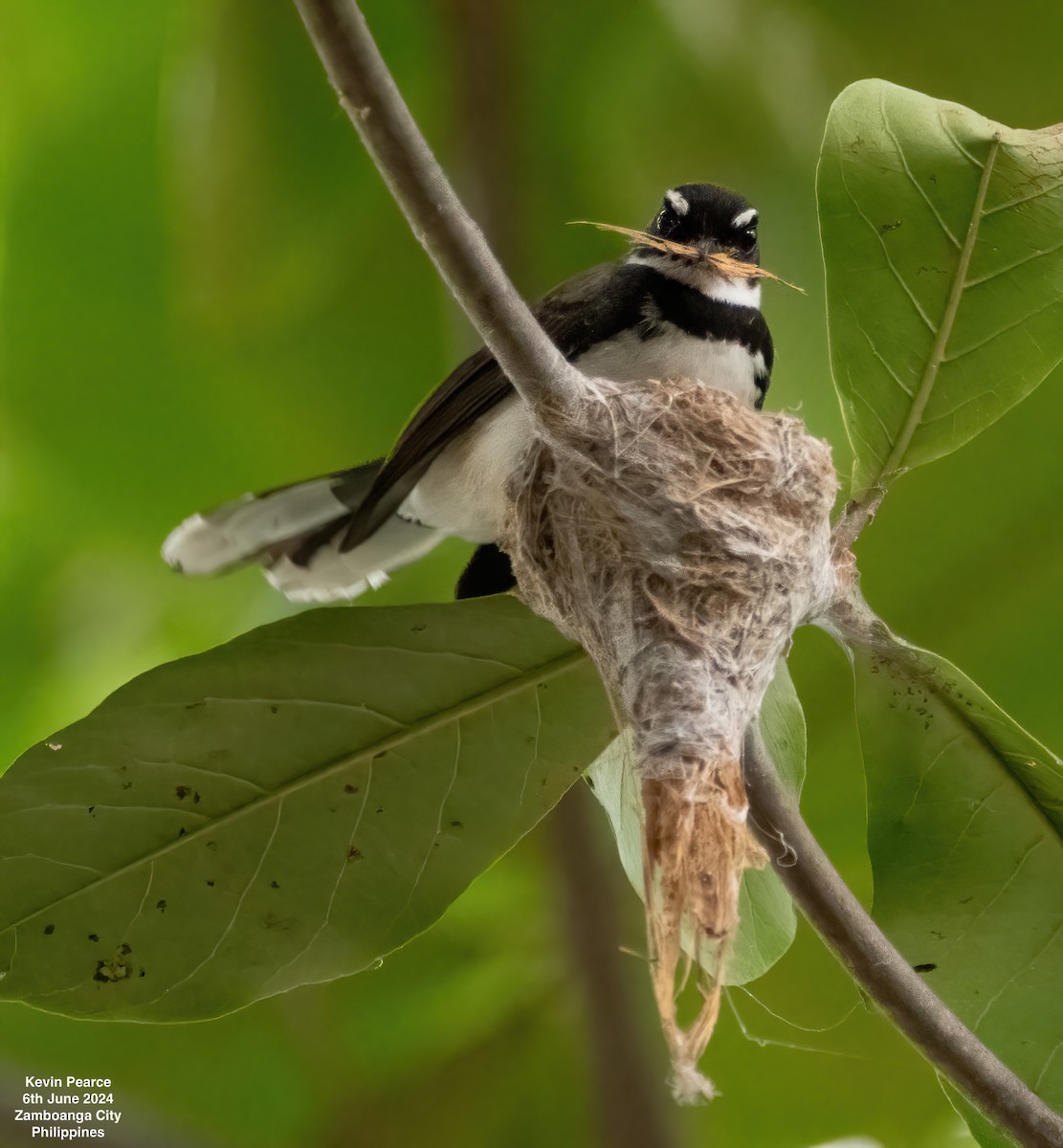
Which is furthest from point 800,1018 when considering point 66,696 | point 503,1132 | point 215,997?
point 66,696

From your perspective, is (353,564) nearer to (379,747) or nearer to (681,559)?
(379,747)

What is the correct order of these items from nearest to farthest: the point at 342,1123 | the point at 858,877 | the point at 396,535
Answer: the point at 396,535, the point at 858,877, the point at 342,1123

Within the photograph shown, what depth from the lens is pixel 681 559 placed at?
1.92 meters

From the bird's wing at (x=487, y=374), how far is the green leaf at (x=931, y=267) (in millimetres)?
609

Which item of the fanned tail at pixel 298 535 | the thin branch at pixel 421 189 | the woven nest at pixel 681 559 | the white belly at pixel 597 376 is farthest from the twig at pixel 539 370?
the fanned tail at pixel 298 535

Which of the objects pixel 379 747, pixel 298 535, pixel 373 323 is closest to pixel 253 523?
pixel 298 535

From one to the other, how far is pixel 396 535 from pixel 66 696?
0.99 meters

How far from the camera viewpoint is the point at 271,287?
3.20 metres

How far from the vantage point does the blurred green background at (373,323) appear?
302 cm

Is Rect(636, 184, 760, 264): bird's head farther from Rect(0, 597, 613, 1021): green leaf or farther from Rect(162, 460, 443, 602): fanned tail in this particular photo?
Rect(0, 597, 613, 1021): green leaf

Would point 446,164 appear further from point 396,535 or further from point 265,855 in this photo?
point 265,855

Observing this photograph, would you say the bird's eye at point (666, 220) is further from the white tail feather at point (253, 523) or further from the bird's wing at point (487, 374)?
the white tail feather at point (253, 523)

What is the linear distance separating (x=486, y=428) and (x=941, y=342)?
2.95 ft

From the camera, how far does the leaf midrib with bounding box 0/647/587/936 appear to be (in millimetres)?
1948
